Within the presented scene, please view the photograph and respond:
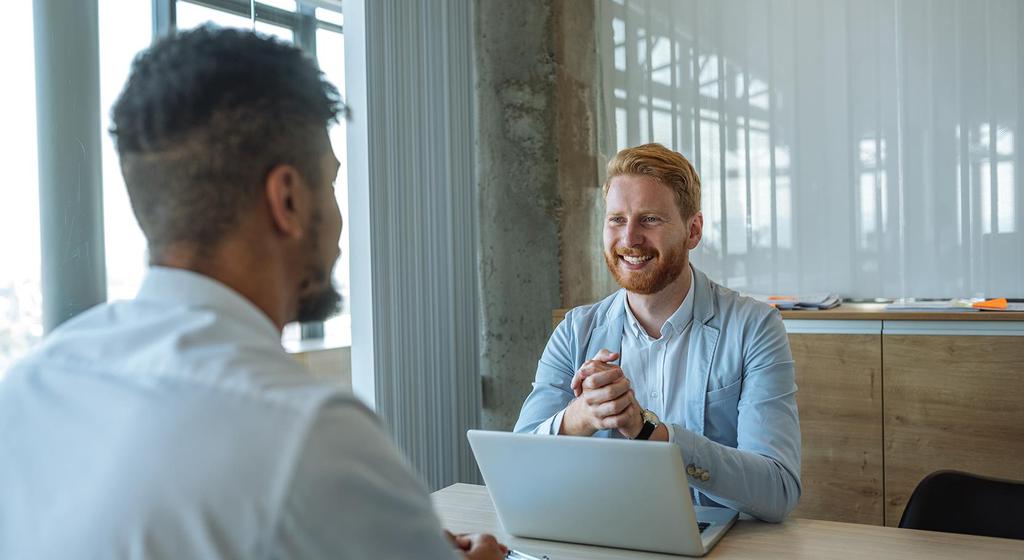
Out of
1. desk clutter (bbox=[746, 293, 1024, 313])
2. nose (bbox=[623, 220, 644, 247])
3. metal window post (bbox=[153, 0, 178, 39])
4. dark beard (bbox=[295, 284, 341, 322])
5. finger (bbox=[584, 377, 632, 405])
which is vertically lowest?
finger (bbox=[584, 377, 632, 405])

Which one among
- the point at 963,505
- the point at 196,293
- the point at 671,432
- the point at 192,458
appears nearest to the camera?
the point at 192,458

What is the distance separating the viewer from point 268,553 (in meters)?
0.69

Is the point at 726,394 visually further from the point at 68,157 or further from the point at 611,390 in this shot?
the point at 68,157

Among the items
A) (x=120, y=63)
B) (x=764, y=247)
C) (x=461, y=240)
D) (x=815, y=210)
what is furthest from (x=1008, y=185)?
(x=120, y=63)

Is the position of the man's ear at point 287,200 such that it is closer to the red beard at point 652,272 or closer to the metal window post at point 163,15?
the red beard at point 652,272

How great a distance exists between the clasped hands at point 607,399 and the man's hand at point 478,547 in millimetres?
579

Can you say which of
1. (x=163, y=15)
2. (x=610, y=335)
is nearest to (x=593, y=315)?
(x=610, y=335)

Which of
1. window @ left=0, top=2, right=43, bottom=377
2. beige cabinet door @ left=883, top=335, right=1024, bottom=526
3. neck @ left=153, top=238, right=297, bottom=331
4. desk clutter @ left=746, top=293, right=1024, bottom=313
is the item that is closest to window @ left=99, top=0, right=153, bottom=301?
window @ left=0, top=2, right=43, bottom=377

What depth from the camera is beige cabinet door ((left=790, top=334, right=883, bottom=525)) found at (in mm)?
3330

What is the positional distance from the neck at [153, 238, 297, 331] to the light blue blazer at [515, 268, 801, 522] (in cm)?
114

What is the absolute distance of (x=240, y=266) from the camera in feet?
2.99

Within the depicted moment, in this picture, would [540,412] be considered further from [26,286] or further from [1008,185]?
[1008,185]

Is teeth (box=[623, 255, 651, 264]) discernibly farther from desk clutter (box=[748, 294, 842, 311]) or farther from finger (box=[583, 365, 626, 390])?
desk clutter (box=[748, 294, 842, 311])

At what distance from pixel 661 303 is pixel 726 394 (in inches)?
13.3
